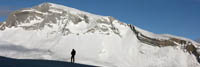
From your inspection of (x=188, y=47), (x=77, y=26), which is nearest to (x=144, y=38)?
(x=188, y=47)

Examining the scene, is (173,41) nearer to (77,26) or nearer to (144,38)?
(144,38)

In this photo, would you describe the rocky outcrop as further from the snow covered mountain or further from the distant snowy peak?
the distant snowy peak

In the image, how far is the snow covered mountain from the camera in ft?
335

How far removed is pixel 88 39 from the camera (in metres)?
107

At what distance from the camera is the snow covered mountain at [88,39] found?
102 m

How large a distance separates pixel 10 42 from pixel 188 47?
200ft

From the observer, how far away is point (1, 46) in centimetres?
10044

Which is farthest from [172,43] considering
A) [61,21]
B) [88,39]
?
[61,21]

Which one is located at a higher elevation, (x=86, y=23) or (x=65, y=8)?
(x=65, y=8)

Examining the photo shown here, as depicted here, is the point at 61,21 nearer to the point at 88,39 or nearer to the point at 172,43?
the point at 88,39

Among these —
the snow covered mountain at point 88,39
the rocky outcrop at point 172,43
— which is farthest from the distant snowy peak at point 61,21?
the rocky outcrop at point 172,43

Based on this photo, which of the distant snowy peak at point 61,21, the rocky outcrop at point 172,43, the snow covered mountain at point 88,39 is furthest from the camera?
the rocky outcrop at point 172,43

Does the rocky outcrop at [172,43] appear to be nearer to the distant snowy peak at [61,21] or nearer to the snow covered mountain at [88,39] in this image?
the snow covered mountain at [88,39]

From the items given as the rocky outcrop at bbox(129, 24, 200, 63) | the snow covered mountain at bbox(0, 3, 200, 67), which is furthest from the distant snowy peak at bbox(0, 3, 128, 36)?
the rocky outcrop at bbox(129, 24, 200, 63)
